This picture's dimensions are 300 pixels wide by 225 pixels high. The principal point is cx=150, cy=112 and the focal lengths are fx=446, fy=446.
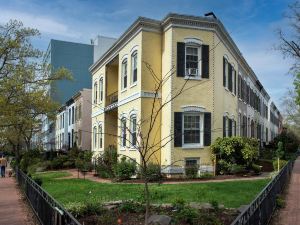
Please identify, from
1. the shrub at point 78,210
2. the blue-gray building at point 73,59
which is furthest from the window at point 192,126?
the blue-gray building at point 73,59

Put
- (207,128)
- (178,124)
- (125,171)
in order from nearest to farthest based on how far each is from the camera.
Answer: (125,171) → (178,124) → (207,128)

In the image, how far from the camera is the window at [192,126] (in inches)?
873

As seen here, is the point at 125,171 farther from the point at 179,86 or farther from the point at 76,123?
the point at 76,123

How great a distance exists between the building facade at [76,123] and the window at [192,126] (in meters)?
15.0

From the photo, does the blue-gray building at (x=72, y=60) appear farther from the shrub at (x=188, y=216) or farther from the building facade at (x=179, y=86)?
the shrub at (x=188, y=216)

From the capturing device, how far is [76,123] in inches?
1837

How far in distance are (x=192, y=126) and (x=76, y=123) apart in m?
26.1

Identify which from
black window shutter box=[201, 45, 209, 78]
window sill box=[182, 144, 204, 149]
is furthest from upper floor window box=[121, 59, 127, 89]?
window sill box=[182, 144, 204, 149]

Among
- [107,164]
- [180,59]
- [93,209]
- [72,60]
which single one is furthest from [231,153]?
[72,60]

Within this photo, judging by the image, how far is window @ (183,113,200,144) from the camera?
2217 cm

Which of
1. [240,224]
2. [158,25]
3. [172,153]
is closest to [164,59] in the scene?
[158,25]

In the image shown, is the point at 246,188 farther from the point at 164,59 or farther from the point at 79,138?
the point at 79,138

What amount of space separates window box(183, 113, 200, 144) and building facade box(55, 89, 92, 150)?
15036 mm

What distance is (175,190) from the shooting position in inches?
589
